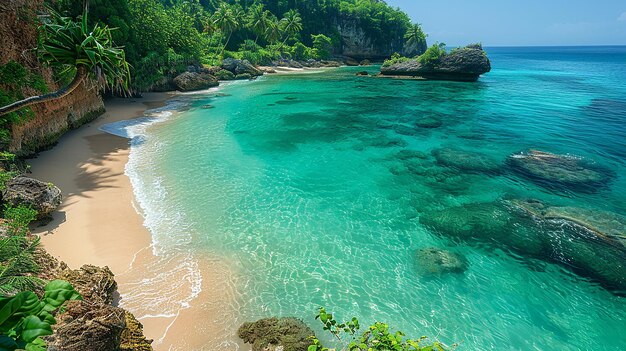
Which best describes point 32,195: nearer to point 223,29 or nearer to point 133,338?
point 133,338

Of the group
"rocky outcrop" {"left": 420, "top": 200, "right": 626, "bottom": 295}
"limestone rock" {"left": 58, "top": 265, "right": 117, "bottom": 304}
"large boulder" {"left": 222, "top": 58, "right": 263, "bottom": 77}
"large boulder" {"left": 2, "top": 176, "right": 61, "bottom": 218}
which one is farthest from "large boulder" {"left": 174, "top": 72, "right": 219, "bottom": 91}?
"rocky outcrop" {"left": 420, "top": 200, "right": 626, "bottom": 295}

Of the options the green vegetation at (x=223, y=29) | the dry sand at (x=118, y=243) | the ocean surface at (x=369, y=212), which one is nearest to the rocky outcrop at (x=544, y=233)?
the ocean surface at (x=369, y=212)

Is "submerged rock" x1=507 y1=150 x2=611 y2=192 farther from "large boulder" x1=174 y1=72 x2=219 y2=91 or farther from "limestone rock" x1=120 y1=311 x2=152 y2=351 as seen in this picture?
"large boulder" x1=174 y1=72 x2=219 y2=91

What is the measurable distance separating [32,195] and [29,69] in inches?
458

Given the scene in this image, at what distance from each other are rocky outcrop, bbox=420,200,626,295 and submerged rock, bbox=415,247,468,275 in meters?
1.69

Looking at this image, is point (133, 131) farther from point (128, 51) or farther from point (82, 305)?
point (82, 305)

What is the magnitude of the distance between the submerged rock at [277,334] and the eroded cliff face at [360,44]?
421 ft

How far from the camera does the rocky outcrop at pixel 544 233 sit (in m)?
13.1

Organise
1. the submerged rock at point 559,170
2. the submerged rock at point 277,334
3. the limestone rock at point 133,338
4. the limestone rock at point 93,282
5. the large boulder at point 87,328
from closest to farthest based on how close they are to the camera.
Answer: the large boulder at point 87,328 → the limestone rock at point 133,338 → the limestone rock at point 93,282 → the submerged rock at point 277,334 → the submerged rock at point 559,170

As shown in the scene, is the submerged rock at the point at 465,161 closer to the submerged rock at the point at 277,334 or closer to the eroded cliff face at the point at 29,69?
the submerged rock at the point at 277,334

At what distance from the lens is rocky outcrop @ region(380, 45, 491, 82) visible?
226ft

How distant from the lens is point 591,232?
14.8 m

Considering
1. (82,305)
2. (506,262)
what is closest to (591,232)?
(506,262)

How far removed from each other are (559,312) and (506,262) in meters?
2.62
